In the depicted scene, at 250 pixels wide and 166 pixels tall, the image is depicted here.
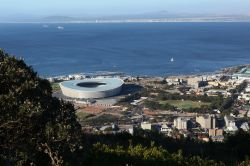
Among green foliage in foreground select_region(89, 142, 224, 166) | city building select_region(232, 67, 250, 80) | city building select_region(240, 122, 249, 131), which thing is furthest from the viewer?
city building select_region(232, 67, 250, 80)

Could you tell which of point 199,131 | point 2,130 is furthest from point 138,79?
point 2,130

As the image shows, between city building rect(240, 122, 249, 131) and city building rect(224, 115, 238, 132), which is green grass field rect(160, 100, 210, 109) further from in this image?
city building rect(240, 122, 249, 131)

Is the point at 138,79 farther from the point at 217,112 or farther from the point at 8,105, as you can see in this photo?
the point at 8,105

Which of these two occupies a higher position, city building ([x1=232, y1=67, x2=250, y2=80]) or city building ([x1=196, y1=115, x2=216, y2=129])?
city building ([x1=196, y1=115, x2=216, y2=129])

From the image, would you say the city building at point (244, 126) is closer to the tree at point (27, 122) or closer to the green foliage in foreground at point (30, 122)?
the green foliage in foreground at point (30, 122)

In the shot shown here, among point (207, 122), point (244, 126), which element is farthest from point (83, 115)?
point (244, 126)

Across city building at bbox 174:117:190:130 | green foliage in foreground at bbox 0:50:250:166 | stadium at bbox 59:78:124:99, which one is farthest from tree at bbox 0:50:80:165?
stadium at bbox 59:78:124:99

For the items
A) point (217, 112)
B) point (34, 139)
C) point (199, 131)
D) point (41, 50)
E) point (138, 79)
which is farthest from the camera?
point (41, 50)

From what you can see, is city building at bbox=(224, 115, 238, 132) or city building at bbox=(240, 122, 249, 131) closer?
city building at bbox=(240, 122, 249, 131)

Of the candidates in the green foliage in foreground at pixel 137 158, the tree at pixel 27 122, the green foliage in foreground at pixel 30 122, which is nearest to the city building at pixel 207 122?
the green foliage in foreground at pixel 137 158

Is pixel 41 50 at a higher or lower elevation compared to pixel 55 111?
lower

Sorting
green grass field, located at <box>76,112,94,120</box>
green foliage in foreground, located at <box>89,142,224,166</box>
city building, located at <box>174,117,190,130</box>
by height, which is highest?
green foliage in foreground, located at <box>89,142,224,166</box>
